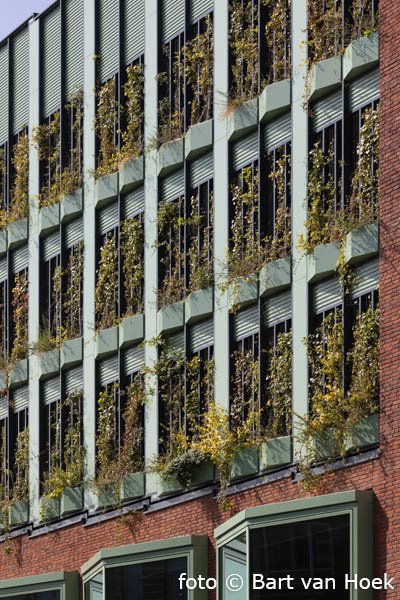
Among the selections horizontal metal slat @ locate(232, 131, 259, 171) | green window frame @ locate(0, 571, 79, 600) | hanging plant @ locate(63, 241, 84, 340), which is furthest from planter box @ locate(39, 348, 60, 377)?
horizontal metal slat @ locate(232, 131, 259, 171)

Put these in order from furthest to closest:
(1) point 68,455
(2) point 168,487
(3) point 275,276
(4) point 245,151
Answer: (1) point 68,455
(2) point 168,487
(4) point 245,151
(3) point 275,276

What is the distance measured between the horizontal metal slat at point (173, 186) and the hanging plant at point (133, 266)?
1260 mm

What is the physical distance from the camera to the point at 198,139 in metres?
37.4

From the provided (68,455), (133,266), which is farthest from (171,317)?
(68,455)

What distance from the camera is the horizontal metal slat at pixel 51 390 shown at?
140 feet

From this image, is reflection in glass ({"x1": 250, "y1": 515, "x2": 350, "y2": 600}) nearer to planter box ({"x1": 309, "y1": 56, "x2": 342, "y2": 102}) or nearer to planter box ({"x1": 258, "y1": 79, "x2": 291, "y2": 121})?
planter box ({"x1": 309, "y1": 56, "x2": 342, "y2": 102})

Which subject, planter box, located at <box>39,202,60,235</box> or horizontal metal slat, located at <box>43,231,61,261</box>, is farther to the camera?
horizontal metal slat, located at <box>43,231,61,261</box>

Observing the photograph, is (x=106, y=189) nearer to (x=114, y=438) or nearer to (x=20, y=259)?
(x=20, y=259)

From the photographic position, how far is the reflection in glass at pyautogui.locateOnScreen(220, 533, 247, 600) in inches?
1298

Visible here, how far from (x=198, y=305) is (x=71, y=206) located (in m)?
7.50

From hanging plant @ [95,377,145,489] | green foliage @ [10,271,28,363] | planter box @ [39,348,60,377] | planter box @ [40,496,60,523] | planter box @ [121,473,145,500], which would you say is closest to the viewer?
planter box @ [121,473,145,500]

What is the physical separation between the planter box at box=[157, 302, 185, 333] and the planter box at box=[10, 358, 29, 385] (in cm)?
742

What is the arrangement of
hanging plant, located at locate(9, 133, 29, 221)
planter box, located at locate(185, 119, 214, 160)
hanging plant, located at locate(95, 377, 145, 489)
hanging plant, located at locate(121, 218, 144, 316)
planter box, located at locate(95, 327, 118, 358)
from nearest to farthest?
planter box, located at locate(185, 119, 214, 160) < hanging plant, located at locate(95, 377, 145, 489) < hanging plant, located at locate(121, 218, 144, 316) < planter box, located at locate(95, 327, 118, 358) < hanging plant, located at locate(9, 133, 29, 221)

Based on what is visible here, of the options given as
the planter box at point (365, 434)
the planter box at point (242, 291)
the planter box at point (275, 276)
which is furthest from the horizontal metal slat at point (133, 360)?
the planter box at point (365, 434)
